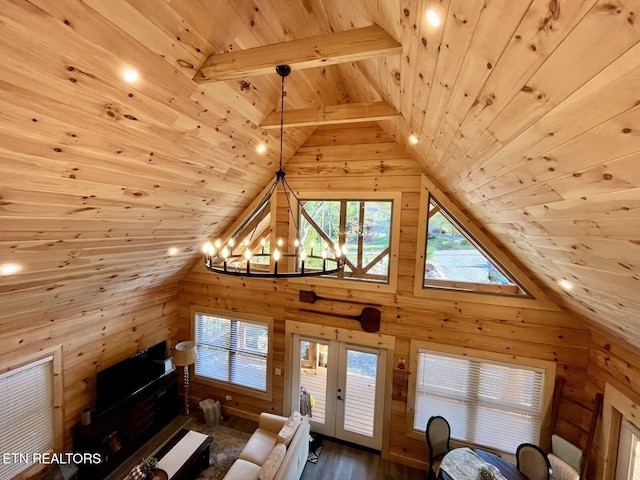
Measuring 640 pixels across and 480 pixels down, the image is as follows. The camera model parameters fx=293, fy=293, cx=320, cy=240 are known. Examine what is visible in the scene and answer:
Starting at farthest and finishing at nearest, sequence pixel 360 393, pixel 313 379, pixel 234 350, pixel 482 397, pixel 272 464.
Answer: pixel 234 350, pixel 313 379, pixel 360 393, pixel 482 397, pixel 272 464

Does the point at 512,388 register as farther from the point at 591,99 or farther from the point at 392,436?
the point at 591,99

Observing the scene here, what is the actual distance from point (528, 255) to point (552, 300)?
121 cm

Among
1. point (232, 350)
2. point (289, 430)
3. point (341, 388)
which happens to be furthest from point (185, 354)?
point (341, 388)

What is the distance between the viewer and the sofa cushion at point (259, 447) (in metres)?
4.05

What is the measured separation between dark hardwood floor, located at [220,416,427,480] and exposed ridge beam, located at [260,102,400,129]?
4837mm

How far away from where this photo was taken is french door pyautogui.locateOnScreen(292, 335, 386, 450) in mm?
4723

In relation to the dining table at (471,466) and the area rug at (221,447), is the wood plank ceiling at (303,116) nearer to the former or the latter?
the dining table at (471,466)

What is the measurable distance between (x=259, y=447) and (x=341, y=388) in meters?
1.50

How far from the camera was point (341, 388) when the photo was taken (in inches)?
194

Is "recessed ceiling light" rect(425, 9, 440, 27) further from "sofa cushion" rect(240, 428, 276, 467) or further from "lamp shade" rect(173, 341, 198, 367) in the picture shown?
"lamp shade" rect(173, 341, 198, 367)

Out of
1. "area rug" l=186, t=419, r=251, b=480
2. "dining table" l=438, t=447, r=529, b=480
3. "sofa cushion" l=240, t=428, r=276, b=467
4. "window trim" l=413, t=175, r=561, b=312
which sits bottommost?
"area rug" l=186, t=419, r=251, b=480

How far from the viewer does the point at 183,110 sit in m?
2.33

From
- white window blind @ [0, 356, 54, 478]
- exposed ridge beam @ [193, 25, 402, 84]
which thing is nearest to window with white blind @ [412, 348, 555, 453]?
exposed ridge beam @ [193, 25, 402, 84]

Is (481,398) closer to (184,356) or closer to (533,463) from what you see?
(533,463)
